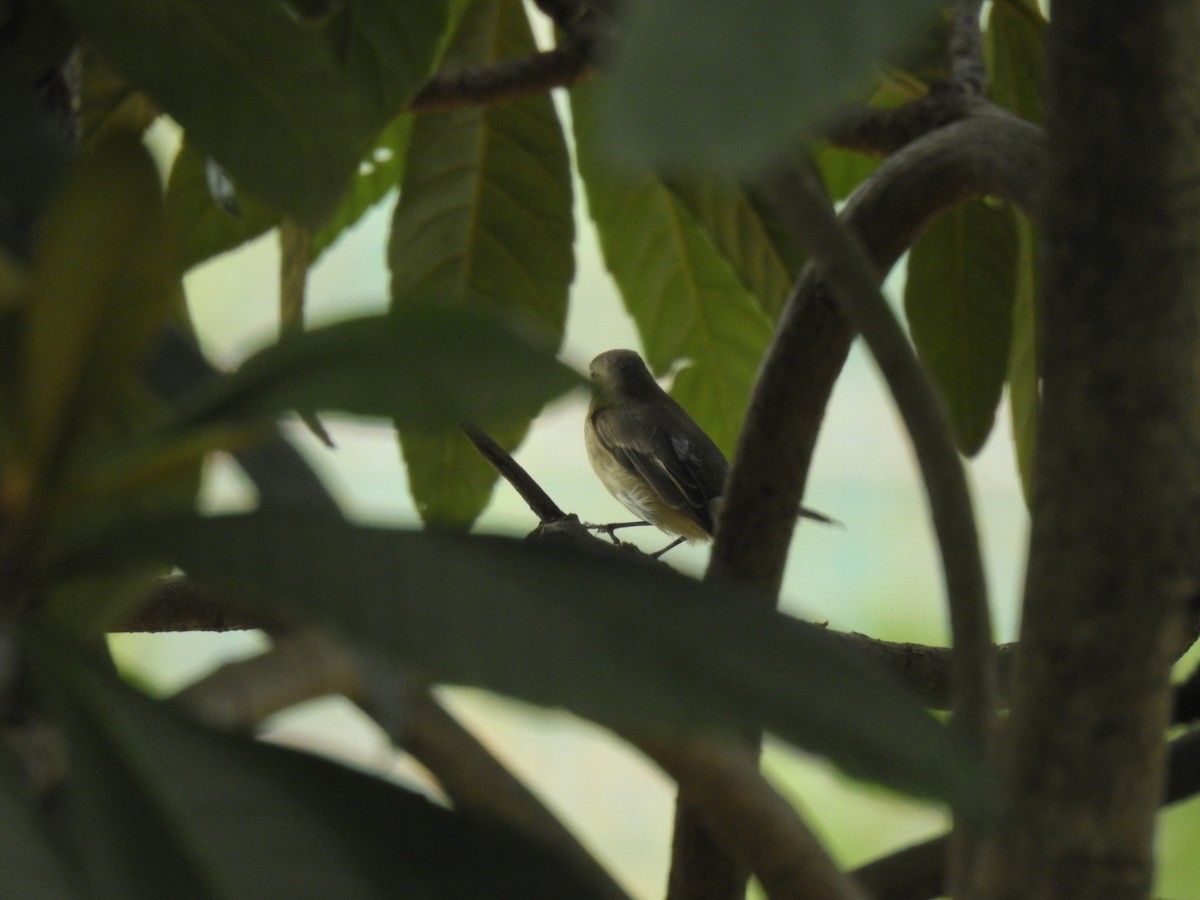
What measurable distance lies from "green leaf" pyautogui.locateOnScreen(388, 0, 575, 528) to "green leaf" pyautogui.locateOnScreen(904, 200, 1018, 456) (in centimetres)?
22

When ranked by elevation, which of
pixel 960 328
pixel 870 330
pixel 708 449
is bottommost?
pixel 870 330

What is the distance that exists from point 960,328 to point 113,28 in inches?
18.0

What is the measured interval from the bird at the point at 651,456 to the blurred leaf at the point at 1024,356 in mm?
799

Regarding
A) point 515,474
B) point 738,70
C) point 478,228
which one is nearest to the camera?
point 738,70

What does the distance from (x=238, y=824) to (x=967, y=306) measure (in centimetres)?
54

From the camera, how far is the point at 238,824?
18 centimetres

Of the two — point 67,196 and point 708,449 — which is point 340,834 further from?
point 708,449

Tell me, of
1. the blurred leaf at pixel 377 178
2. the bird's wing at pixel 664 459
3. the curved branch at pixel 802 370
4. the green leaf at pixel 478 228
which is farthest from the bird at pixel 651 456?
the curved branch at pixel 802 370

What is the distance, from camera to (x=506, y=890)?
184 mm

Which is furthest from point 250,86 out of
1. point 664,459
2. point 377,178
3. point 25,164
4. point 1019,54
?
point 664,459

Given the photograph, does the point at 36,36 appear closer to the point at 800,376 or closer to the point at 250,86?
the point at 250,86

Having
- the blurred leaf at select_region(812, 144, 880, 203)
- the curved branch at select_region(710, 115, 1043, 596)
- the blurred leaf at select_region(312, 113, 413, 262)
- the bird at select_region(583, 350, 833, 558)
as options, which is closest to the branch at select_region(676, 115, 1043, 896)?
the curved branch at select_region(710, 115, 1043, 596)

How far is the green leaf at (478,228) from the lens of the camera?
0.77m

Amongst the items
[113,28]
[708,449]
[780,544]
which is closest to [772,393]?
[780,544]
